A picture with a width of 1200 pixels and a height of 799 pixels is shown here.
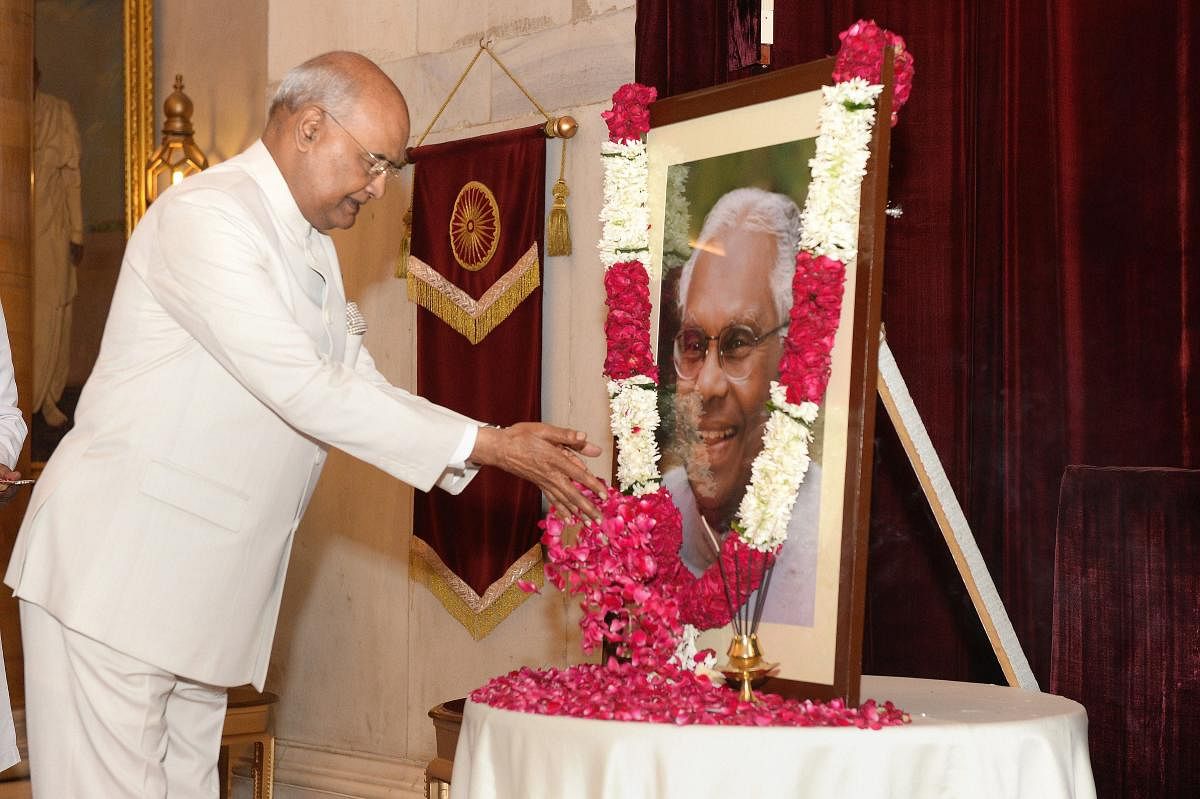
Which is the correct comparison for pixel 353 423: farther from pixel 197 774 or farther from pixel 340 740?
pixel 340 740

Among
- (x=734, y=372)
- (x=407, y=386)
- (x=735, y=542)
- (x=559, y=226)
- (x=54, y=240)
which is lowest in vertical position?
(x=735, y=542)

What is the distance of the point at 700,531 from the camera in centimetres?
318

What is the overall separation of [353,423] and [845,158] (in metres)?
1.17

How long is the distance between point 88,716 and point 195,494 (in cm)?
51

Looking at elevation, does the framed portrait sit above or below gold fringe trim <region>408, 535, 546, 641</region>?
above

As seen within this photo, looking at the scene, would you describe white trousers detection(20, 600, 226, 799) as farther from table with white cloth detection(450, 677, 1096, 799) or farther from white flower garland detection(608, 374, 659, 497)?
white flower garland detection(608, 374, 659, 497)

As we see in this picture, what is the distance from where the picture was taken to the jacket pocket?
3059 millimetres

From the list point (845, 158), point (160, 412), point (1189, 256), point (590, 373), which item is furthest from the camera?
point (590, 373)

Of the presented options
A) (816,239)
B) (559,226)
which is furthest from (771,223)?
(559,226)

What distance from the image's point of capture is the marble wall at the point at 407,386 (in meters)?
5.41

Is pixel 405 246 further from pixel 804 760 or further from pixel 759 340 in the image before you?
pixel 804 760

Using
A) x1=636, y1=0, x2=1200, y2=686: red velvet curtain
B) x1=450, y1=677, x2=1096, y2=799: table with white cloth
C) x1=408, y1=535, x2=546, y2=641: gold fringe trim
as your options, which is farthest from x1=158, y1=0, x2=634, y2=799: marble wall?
x1=450, y1=677, x2=1096, y2=799: table with white cloth

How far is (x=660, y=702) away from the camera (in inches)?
110

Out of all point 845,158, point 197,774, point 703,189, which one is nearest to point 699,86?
point 703,189
